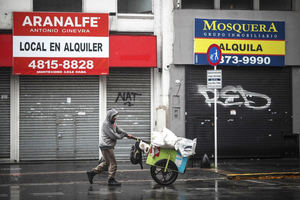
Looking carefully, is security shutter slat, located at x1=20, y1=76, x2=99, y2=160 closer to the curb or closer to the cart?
the cart

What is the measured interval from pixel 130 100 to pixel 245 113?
4.28 meters

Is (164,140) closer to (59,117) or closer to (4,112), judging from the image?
(59,117)

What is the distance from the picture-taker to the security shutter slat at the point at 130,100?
57.8 feet

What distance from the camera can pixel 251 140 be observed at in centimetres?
1769

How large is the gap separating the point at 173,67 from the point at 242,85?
2697mm

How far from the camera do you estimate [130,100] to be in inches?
698

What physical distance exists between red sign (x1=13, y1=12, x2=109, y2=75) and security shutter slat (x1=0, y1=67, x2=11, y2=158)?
85 cm

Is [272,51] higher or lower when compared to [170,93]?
higher

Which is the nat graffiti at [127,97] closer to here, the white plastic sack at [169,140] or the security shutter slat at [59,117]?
the security shutter slat at [59,117]

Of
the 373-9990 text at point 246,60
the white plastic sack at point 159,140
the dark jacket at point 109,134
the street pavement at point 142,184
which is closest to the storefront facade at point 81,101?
the street pavement at point 142,184

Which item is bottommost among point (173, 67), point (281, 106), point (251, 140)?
point (251, 140)


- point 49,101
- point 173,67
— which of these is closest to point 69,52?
point 49,101

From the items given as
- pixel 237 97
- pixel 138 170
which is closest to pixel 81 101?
pixel 138 170

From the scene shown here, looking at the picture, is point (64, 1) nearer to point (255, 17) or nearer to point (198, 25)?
point (198, 25)
